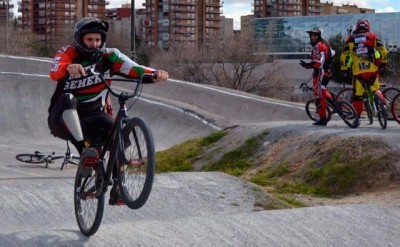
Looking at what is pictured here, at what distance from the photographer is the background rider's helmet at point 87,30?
22.0 ft

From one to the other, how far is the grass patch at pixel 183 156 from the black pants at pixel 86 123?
7.56 meters

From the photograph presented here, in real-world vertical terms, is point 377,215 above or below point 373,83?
below

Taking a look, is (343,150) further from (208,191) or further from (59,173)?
(59,173)

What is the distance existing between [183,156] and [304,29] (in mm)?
66342

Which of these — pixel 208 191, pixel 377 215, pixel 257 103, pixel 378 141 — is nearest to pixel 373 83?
pixel 378 141

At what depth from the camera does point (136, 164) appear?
6238 millimetres

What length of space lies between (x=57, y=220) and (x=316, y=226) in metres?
2.81

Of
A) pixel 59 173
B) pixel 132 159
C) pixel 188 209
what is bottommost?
pixel 59 173

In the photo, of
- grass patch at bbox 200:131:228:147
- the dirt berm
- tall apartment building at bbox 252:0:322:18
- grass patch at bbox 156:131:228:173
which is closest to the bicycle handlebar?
the dirt berm

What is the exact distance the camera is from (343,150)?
11641 millimetres

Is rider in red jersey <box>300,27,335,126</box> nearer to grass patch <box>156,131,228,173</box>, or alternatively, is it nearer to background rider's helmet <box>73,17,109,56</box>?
grass patch <box>156,131,228,173</box>

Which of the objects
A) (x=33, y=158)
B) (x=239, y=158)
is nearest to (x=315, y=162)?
(x=239, y=158)

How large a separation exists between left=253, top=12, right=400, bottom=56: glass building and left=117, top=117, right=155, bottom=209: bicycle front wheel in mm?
64902

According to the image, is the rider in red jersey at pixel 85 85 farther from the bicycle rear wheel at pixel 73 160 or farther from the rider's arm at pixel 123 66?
the bicycle rear wheel at pixel 73 160
